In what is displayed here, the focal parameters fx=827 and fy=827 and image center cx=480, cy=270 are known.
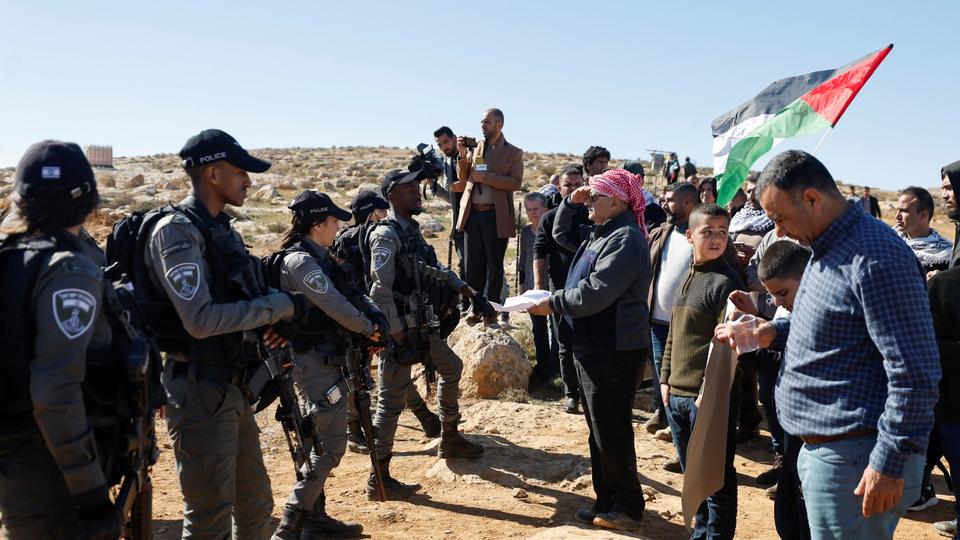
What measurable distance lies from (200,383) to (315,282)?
1446 millimetres

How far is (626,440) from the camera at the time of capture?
5277 millimetres

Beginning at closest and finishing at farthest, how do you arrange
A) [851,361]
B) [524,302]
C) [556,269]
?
[851,361]
[524,302]
[556,269]

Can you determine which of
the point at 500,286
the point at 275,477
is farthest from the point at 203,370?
the point at 500,286

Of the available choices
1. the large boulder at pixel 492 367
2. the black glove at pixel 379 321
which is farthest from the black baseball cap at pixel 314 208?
the large boulder at pixel 492 367

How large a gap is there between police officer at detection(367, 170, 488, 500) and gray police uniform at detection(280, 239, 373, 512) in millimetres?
863

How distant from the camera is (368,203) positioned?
22.4 ft

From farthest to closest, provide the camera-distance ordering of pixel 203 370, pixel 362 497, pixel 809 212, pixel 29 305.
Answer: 1. pixel 362 497
2. pixel 203 370
3. pixel 809 212
4. pixel 29 305

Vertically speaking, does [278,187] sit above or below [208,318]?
above

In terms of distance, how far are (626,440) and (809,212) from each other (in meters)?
2.58

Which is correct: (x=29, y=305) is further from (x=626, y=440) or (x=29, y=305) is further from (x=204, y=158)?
(x=626, y=440)

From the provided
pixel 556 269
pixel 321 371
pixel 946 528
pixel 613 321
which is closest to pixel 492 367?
pixel 556 269

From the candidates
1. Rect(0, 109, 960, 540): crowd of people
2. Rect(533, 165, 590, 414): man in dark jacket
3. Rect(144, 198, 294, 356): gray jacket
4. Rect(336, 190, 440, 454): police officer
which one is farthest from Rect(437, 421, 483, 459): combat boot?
Rect(144, 198, 294, 356): gray jacket

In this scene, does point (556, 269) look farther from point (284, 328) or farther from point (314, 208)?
point (284, 328)

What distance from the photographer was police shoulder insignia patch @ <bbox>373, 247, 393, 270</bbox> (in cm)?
632
